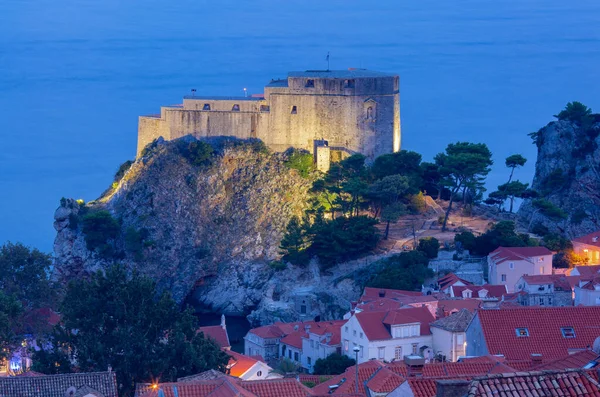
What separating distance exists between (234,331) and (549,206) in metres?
15.7

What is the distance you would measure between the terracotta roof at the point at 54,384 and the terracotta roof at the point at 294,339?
80.4 feet

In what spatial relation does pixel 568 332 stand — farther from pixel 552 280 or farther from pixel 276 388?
pixel 552 280

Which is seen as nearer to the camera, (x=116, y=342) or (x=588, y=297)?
(x=116, y=342)

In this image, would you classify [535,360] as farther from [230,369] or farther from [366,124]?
[366,124]

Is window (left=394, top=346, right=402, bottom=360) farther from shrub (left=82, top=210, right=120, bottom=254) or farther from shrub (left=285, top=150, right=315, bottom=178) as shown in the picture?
shrub (left=82, top=210, right=120, bottom=254)

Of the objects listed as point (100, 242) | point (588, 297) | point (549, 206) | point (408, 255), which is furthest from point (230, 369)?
point (100, 242)

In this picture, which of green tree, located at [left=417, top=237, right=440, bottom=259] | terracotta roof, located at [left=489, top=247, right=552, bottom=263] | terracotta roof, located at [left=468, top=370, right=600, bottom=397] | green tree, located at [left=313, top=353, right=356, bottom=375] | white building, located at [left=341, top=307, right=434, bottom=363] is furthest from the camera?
green tree, located at [left=417, top=237, right=440, bottom=259]

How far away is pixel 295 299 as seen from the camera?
57.6 meters

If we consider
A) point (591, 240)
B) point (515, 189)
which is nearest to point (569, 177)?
point (515, 189)

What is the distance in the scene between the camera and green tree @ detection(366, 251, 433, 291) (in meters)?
51.7

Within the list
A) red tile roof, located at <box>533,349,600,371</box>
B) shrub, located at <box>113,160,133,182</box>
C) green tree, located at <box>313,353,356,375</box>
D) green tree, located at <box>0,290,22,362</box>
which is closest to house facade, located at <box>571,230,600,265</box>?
green tree, located at <box>313,353,356,375</box>

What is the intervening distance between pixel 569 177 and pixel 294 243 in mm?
14601

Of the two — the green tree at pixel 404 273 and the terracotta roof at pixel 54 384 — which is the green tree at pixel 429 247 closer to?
the green tree at pixel 404 273

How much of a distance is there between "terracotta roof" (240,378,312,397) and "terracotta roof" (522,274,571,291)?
988 inches
